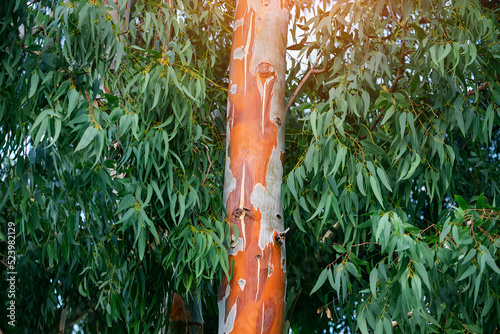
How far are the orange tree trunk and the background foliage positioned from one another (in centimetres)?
8

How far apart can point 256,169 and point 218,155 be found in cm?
39

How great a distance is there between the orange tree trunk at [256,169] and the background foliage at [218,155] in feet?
0.26

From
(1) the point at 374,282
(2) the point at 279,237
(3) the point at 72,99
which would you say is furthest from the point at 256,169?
(3) the point at 72,99

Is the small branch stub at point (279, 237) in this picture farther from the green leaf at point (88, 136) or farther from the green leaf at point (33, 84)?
the green leaf at point (33, 84)

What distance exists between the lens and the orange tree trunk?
1878 mm

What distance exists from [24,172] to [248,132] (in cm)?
77

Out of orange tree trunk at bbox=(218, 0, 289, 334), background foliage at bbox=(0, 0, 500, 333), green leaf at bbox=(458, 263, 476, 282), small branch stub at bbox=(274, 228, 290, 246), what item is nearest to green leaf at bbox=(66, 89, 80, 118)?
background foliage at bbox=(0, 0, 500, 333)

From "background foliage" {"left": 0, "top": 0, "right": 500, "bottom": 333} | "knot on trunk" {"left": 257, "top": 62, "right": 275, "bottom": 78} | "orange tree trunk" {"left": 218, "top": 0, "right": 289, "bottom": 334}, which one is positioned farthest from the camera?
Answer: "knot on trunk" {"left": 257, "top": 62, "right": 275, "bottom": 78}

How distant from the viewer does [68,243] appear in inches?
83.9

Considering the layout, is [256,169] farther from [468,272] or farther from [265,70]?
[468,272]

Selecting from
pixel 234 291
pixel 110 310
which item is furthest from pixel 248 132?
pixel 110 310

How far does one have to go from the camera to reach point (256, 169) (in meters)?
1.98

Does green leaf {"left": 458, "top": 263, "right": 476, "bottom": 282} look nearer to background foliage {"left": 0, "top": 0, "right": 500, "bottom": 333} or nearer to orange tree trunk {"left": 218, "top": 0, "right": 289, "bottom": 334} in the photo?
background foliage {"left": 0, "top": 0, "right": 500, "bottom": 333}

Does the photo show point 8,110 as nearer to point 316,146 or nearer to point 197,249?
point 197,249
